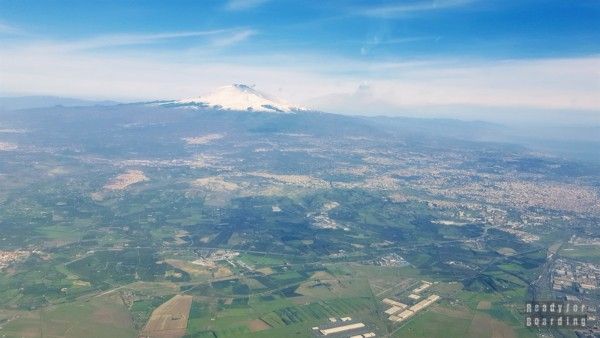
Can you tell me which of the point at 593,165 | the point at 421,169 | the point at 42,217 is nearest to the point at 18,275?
the point at 42,217

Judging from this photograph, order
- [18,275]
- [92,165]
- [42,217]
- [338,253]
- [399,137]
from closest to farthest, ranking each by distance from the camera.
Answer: [18,275] → [338,253] → [42,217] → [92,165] → [399,137]

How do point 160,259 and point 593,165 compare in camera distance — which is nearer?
point 160,259

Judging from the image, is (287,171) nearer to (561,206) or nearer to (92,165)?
(92,165)

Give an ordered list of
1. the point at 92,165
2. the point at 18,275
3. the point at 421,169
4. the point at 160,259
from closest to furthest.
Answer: the point at 18,275, the point at 160,259, the point at 92,165, the point at 421,169

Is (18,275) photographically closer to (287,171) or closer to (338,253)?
(338,253)

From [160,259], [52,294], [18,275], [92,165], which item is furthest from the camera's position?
[92,165]

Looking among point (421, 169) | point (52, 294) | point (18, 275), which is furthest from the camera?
point (421, 169)

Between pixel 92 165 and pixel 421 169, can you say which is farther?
pixel 421 169

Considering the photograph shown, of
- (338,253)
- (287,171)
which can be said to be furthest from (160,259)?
(287,171)
